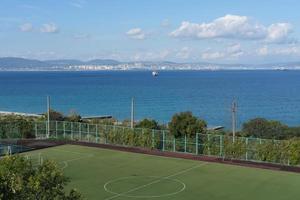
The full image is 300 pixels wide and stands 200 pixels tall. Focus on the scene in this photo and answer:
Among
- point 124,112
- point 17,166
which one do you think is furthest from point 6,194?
point 124,112

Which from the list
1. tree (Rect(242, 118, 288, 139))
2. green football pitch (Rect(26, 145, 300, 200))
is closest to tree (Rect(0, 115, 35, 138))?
green football pitch (Rect(26, 145, 300, 200))

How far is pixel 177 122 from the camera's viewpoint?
115ft

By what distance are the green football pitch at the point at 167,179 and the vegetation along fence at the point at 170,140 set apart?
2477 mm

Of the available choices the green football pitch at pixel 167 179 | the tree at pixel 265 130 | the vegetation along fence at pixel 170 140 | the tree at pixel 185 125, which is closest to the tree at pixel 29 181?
the green football pitch at pixel 167 179

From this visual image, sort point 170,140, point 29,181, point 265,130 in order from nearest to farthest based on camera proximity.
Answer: point 29,181, point 170,140, point 265,130

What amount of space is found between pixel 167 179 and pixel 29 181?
17.2 m

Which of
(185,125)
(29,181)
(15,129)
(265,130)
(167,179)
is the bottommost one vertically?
(167,179)

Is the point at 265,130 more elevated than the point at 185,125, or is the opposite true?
the point at 185,125

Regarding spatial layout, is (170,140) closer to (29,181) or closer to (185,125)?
(185,125)

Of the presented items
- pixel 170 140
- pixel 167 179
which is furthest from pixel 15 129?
pixel 167 179

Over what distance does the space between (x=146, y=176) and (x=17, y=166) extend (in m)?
17.4

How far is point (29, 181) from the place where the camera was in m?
10.0

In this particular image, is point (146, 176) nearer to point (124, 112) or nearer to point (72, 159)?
point (72, 159)

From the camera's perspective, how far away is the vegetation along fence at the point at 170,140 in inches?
1225
